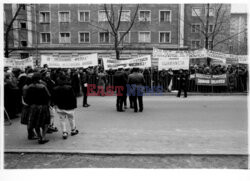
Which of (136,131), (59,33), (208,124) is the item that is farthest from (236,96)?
(59,33)

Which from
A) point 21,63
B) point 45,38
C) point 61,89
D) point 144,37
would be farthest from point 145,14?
point 61,89

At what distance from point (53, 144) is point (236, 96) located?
11.4m

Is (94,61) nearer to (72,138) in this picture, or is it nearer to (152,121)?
(152,121)

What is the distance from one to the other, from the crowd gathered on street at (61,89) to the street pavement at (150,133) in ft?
1.45

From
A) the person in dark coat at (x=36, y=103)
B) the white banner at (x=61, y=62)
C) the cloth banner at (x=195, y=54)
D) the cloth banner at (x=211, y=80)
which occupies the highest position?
the cloth banner at (x=195, y=54)

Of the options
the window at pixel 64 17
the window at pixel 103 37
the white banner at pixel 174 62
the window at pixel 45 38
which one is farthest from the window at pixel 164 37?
the white banner at pixel 174 62

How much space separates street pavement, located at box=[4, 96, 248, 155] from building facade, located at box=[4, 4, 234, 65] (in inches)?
1081

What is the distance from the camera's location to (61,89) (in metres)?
6.45

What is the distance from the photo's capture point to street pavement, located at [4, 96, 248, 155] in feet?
18.7

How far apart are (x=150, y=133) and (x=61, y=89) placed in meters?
2.59

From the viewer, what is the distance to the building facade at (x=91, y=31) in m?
36.7

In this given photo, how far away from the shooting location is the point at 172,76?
15.8 meters

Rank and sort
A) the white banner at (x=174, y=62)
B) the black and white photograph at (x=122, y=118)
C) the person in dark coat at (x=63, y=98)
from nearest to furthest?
1. the black and white photograph at (x=122, y=118)
2. the person in dark coat at (x=63, y=98)
3. the white banner at (x=174, y=62)

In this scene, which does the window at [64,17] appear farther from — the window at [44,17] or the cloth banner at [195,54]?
the cloth banner at [195,54]
